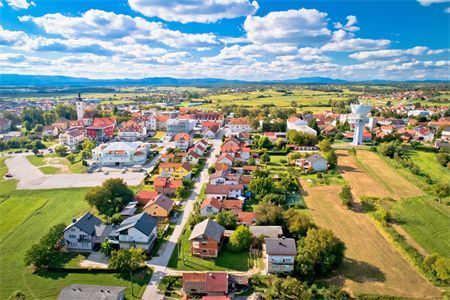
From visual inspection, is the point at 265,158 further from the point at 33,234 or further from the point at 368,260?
the point at 33,234

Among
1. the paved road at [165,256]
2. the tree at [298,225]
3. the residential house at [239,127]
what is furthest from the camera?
the residential house at [239,127]

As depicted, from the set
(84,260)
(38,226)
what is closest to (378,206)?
Result: (84,260)

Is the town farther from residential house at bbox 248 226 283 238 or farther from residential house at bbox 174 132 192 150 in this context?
residential house at bbox 174 132 192 150

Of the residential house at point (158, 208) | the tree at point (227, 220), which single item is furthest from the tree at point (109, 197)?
the tree at point (227, 220)

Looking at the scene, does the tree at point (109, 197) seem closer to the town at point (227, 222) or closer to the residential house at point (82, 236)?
the town at point (227, 222)

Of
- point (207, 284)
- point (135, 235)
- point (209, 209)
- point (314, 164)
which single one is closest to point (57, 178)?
point (135, 235)
